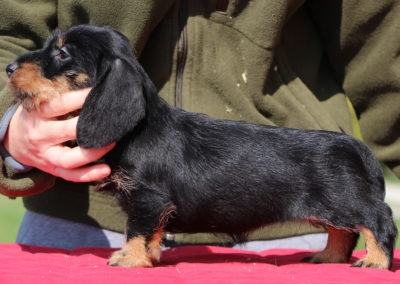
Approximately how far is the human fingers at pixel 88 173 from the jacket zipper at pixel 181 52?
3.38 ft

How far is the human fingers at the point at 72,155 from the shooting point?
3.06 meters

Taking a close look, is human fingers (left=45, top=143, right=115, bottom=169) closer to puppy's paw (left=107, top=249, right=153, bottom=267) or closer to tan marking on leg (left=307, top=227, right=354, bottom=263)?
puppy's paw (left=107, top=249, right=153, bottom=267)

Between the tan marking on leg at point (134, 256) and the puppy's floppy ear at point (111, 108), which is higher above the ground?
the puppy's floppy ear at point (111, 108)

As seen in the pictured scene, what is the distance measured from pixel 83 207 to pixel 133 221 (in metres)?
1.07

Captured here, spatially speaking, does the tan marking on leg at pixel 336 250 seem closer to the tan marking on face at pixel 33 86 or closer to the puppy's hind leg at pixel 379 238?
the puppy's hind leg at pixel 379 238

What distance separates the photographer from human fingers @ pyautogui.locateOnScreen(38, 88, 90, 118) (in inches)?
121

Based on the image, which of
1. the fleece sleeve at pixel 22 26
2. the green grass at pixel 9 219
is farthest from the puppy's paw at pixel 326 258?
the green grass at pixel 9 219

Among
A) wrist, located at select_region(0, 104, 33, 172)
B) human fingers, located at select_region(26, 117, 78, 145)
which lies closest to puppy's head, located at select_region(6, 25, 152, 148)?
human fingers, located at select_region(26, 117, 78, 145)

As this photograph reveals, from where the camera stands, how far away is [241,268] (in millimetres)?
2990

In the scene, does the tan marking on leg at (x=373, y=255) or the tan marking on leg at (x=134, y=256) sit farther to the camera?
the tan marking on leg at (x=373, y=255)

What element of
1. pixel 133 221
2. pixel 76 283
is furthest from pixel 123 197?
pixel 76 283

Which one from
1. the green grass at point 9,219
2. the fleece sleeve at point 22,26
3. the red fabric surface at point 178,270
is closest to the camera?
the red fabric surface at point 178,270

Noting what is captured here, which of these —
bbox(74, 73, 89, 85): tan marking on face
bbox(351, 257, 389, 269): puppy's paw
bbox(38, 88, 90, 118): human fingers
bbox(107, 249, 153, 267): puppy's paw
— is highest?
bbox(74, 73, 89, 85): tan marking on face

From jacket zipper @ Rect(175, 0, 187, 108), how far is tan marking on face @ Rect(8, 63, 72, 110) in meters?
1.05
